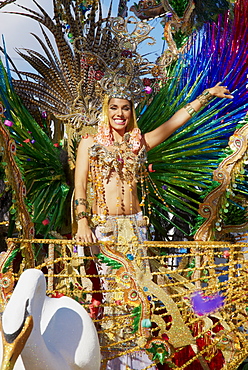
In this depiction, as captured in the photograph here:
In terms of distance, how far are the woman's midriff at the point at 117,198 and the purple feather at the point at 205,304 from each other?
63 cm

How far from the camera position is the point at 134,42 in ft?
11.6

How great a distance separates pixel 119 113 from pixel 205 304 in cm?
119

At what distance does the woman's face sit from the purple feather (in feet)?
3.52

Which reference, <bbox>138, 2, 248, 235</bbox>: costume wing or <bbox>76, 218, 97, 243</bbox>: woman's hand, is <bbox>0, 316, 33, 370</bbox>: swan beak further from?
<bbox>138, 2, 248, 235</bbox>: costume wing

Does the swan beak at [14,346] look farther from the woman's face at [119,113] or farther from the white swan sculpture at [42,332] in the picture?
the woman's face at [119,113]

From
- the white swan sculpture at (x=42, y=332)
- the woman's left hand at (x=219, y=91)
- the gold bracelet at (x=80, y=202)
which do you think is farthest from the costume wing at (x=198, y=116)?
the white swan sculpture at (x=42, y=332)

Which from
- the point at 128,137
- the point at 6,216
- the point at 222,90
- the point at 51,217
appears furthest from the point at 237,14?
the point at 6,216

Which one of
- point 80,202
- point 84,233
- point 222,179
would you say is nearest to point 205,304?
point 84,233

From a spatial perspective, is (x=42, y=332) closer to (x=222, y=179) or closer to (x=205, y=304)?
(x=205, y=304)

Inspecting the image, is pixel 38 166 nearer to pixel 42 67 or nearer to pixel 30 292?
pixel 42 67

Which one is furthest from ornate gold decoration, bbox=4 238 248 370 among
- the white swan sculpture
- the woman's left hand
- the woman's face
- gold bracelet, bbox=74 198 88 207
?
the woman's left hand

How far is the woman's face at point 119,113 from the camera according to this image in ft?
11.1

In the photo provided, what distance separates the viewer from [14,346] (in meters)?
1.77

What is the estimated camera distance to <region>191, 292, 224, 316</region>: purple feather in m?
3.07
